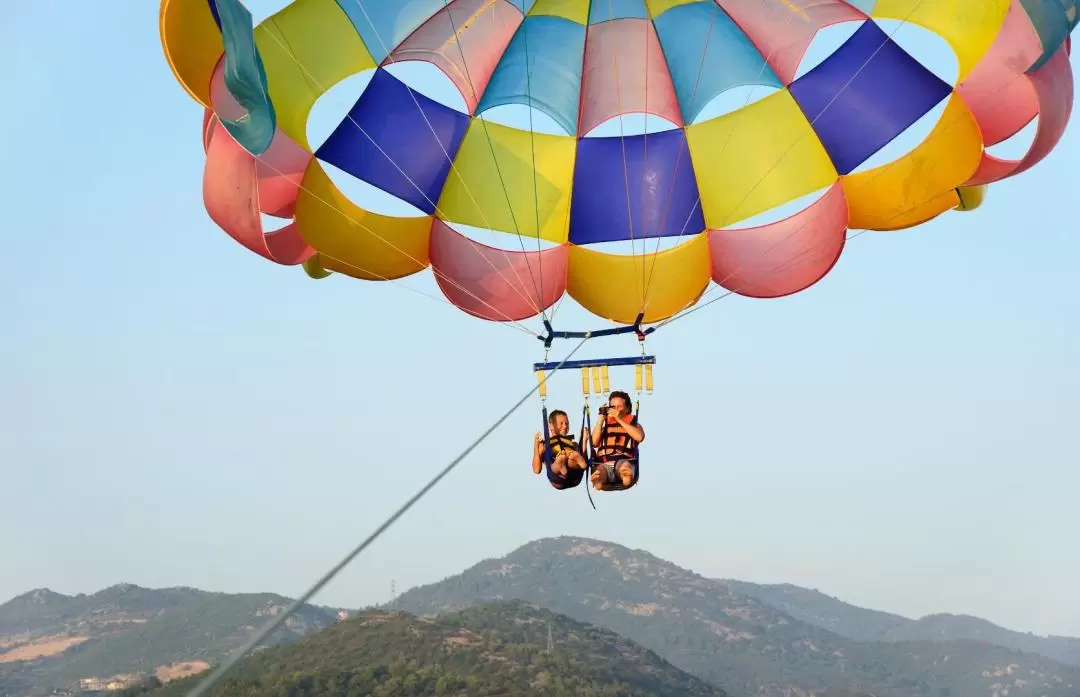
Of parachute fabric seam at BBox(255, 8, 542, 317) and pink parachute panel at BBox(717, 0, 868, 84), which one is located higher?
pink parachute panel at BBox(717, 0, 868, 84)

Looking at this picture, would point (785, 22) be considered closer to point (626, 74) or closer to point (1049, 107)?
point (626, 74)

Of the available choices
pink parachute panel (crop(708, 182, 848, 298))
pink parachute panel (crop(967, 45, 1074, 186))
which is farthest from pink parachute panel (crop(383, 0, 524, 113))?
pink parachute panel (crop(967, 45, 1074, 186))

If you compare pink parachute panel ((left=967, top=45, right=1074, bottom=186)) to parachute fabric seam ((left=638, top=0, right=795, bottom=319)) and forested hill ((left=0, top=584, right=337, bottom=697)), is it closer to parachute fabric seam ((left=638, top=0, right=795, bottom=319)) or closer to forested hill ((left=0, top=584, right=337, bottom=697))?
parachute fabric seam ((left=638, top=0, right=795, bottom=319))

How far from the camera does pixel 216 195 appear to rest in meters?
10.8

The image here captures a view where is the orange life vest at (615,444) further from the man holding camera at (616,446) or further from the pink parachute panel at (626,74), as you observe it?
the pink parachute panel at (626,74)

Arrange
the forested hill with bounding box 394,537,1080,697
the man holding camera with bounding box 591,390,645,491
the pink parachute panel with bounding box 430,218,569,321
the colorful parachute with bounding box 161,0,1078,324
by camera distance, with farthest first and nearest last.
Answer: the forested hill with bounding box 394,537,1080,697 → the pink parachute panel with bounding box 430,218,569,321 → the colorful parachute with bounding box 161,0,1078,324 → the man holding camera with bounding box 591,390,645,491

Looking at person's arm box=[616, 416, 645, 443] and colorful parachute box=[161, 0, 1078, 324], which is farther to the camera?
colorful parachute box=[161, 0, 1078, 324]

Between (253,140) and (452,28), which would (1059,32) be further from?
(253,140)

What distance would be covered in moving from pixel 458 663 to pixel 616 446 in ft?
283

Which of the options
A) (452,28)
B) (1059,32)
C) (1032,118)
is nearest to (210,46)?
(452,28)

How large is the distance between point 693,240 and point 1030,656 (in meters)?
202

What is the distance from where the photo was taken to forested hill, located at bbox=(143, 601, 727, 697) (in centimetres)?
7838

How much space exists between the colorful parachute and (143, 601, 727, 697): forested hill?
211ft

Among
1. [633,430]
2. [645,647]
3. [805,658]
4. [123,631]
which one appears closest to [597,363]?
[633,430]
